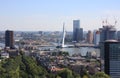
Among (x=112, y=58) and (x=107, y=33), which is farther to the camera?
(x=107, y=33)

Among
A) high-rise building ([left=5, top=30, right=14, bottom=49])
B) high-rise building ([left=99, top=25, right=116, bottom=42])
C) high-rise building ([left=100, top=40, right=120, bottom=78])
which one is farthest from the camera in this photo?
high-rise building ([left=5, top=30, right=14, bottom=49])

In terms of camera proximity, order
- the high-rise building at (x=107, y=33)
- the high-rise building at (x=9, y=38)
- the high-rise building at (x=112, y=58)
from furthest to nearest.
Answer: the high-rise building at (x=9, y=38) → the high-rise building at (x=107, y=33) → the high-rise building at (x=112, y=58)

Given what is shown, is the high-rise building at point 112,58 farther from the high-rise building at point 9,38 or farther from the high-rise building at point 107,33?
the high-rise building at point 9,38

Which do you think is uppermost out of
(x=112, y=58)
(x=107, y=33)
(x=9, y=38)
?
(x=107, y=33)

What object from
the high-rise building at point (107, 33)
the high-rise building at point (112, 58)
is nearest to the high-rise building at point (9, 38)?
the high-rise building at point (107, 33)

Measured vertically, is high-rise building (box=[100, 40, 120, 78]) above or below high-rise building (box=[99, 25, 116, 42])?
below

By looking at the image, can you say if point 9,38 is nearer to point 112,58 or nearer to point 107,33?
point 107,33

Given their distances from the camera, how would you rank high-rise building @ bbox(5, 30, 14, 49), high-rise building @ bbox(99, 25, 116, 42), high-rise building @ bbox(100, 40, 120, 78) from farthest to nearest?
high-rise building @ bbox(5, 30, 14, 49)
high-rise building @ bbox(99, 25, 116, 42)
high-rise building @ bbox(100, 40, 120, 78)

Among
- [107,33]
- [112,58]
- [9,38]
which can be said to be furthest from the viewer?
[9,38]

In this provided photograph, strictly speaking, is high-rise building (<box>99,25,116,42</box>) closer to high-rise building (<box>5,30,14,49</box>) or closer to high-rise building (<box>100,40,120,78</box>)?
high-rise building (<box>5,30,14,49</box>)

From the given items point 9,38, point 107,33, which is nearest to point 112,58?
point 107,33

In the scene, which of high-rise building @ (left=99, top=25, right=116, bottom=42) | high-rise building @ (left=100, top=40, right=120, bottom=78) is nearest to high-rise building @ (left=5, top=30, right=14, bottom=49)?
high-rise building @ (left=99, top=25, right=116, bottom=42)

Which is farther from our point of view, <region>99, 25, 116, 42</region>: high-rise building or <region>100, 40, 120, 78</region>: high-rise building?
<region>99, 25, 116, 42</region>: high-rise building
